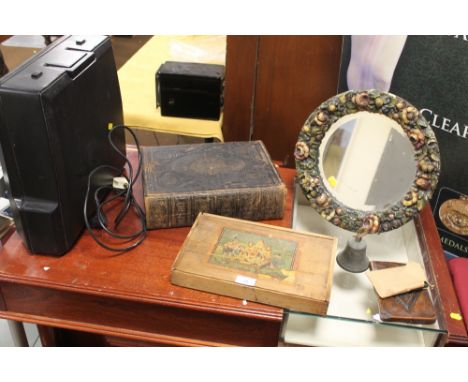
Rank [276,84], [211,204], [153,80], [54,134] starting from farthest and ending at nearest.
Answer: [153,80] < [276,84] < [211,204] < [54,134]

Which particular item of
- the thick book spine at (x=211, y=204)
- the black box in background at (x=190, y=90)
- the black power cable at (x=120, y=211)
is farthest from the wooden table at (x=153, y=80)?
the thick book spine at (x=211, y=204)

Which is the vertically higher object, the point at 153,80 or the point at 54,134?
the point at 54,134

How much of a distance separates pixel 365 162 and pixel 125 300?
51cm

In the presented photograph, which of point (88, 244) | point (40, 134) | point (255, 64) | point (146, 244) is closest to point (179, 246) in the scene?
point (146, 244)

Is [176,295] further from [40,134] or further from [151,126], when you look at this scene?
[151,126]

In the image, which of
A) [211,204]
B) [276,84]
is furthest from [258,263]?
[276,84]

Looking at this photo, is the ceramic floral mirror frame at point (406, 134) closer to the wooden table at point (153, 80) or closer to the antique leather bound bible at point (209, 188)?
the antique leather bound bible at point (209, 188)

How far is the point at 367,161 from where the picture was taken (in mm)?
902

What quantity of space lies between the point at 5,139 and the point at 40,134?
0.05 meters

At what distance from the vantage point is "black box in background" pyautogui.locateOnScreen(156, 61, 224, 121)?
1.25 m

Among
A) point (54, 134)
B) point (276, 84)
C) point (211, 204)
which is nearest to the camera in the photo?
point (54, 134)

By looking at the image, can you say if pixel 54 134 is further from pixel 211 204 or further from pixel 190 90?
pixel 190 90

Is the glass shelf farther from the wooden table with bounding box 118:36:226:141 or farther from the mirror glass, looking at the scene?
the wooden table with bounding box 118:36:226:141

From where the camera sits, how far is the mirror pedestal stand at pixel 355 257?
0.84 m
